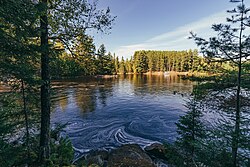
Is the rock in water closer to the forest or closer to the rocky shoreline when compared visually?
the rocky shoreline

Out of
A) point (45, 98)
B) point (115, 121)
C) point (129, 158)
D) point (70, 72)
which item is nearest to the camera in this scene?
point (45, 98)

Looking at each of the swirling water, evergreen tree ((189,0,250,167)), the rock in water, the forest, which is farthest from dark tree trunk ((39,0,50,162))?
evergreen tree ((189,0,250,167))

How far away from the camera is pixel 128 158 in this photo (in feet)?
27.2

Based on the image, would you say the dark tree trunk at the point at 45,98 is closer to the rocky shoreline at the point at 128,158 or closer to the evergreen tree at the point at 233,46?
the rocky shoreline at the point at 128,158

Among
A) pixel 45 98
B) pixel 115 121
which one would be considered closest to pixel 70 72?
pixel 45 98

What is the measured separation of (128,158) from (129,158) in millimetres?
52

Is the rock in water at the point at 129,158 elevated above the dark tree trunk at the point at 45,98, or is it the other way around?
the dark tree trunk at the point at 45,98

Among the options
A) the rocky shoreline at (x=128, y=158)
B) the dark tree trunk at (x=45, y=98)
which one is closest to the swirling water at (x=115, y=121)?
the rocky shoreline at (x=128, y=158)

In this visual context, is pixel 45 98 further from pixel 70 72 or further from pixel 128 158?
pixel 128 158

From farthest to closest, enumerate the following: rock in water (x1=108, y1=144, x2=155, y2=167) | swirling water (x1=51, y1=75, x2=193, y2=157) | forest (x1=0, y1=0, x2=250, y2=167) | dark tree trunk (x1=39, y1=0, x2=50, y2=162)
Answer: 1. swirling water (x1=51, y1=75, x2=193, y2=157)
2. rock in water (x1=108, y1=144, x2=155, y2=167)
3. dark tree trunk (x1=39, y1=0, x2=50, y2=162)
4. forest (x1=0, y1=0, x2=250, y2=167)

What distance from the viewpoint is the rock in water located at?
7831 millimetres

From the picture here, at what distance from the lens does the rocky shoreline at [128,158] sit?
788 centimetres

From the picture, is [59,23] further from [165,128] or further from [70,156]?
[165,128]

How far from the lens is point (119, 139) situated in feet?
40.3
